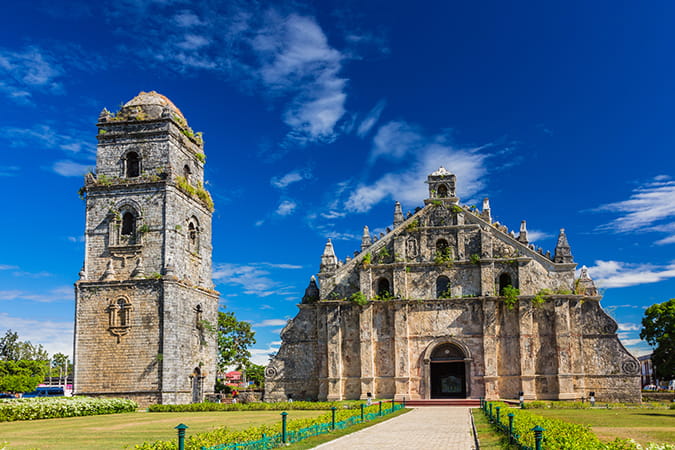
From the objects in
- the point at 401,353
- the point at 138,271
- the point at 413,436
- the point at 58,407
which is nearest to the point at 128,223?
the point at 138,271

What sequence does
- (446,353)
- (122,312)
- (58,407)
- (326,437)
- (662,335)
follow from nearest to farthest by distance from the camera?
(326,437) < (58,407) < (122,312) < (446,353) < (662,335)

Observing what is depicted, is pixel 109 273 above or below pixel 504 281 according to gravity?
above

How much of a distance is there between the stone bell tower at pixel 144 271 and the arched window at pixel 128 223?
7 cm

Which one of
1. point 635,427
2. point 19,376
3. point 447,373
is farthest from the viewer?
point 19,376

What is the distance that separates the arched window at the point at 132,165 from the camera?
45.5 meters

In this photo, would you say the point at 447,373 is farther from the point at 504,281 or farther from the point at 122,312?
the point at 122,312

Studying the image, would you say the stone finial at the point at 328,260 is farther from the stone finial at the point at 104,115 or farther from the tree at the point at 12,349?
the tree at the point at 12,349

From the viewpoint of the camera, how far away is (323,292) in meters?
47.4

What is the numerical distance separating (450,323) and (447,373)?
3855 millimetres

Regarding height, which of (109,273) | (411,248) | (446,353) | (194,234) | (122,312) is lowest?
(446,353)

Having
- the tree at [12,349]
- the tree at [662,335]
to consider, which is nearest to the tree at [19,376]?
the tree at [12,349]

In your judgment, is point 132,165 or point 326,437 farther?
point 132,165

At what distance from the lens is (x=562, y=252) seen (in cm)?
4553

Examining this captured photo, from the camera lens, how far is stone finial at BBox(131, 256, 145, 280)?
42938mm
